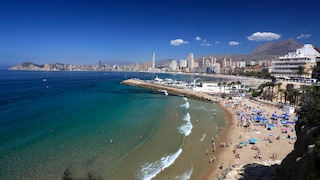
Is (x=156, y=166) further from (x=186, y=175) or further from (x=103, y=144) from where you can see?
(x=103, y=144)

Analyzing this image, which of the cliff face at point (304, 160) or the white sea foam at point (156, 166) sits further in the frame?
the white sea foam at point (156, 166)

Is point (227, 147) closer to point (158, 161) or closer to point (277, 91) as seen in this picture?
point (158, 161)

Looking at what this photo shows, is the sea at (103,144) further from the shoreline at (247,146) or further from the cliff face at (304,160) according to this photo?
the cliff face at (304,160)

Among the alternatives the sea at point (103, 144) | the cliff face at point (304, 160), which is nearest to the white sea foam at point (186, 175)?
the sea at point (103, 144)

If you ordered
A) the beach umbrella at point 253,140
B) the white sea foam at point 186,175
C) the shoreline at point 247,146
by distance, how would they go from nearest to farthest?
1. the white sea foam at point 186,175
2. the shoreline at point 247,146
3. the beach umbrella at point 253,140

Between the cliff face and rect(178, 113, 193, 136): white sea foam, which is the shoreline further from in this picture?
rect(178, 113, 193, 136): white sea foam

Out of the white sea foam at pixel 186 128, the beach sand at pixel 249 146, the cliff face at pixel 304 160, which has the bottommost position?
the beach sand at pixel 249 146

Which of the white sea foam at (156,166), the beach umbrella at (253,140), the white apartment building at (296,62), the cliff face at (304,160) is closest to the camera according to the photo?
the cliff face at (304,160)
